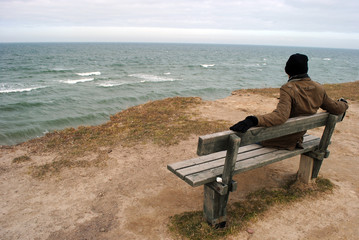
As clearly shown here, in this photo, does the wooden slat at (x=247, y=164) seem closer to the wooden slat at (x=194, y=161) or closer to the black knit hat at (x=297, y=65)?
the wooden slat at (x=194, y=161)

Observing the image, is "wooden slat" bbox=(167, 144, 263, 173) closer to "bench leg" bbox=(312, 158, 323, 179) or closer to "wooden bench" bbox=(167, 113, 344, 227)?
"wooden bench" bbox=(167, 113, 344, 227)

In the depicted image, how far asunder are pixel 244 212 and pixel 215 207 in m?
0.74

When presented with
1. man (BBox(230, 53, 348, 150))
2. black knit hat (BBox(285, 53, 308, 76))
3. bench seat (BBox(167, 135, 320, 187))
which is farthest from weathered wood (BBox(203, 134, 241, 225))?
black knit hat (BBox(285, 53, 308, 76))

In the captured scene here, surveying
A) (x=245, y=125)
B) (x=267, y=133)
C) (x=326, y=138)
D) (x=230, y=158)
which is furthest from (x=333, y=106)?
(x=230, y=158)

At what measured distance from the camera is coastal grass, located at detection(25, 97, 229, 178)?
6.20 metres

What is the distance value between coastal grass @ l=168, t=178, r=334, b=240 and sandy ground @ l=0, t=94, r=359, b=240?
0.11 m

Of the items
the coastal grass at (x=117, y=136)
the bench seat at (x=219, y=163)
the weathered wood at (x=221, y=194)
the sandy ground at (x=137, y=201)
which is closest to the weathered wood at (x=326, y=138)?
the bench seat at (x=219, y=163)

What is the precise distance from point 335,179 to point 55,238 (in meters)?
4.90

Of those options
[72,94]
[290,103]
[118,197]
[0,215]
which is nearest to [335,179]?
[290,103]

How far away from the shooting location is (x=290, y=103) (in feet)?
11.4

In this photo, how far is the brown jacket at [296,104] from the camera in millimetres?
3281

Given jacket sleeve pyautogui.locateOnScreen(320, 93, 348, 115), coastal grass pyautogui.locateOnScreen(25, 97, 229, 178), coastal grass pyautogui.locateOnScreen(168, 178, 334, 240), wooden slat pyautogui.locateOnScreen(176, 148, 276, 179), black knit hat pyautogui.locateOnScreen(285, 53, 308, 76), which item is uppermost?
black knit hat pyautogui.locateOnScreen(285, 53, 308, 76)

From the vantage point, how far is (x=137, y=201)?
4469 mm

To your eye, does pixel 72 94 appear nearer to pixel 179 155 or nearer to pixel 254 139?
pixel 179 155
